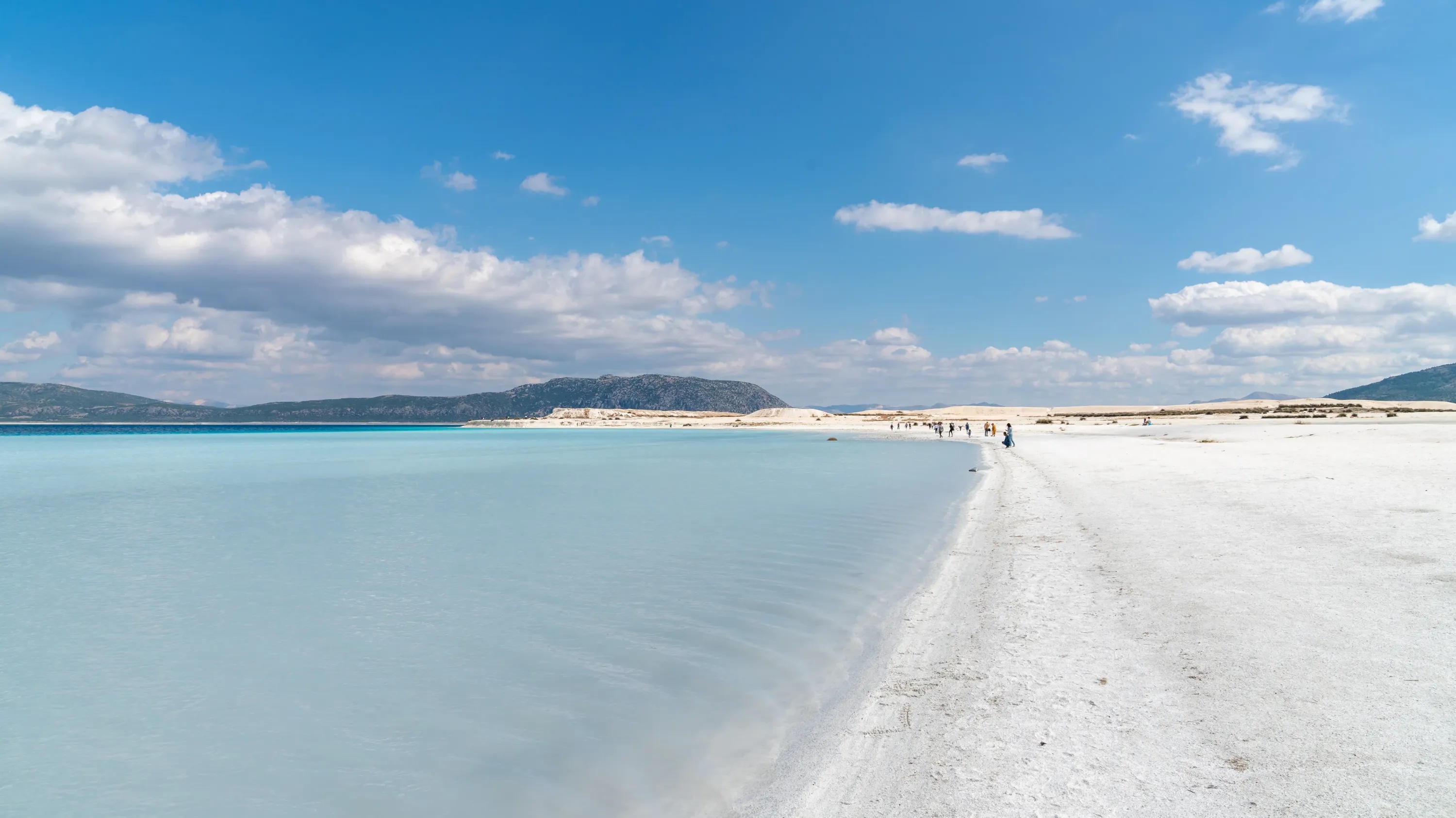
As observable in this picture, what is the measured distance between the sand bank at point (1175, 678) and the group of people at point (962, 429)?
3909cm

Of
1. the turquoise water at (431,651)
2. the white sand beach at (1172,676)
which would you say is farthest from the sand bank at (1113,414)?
the turquoise water at (431,651)

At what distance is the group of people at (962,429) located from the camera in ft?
173

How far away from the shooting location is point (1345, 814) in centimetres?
396

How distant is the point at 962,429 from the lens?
110m

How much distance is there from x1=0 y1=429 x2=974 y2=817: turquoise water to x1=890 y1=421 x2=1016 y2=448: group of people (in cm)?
3321

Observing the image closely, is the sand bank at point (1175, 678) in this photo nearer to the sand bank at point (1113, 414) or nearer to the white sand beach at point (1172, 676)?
the white sand beach at point (1172, 676)

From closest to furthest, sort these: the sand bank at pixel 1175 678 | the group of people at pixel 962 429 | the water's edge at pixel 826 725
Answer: the sand bank at pixel 1175 678, the water's edge at pixel 826 725, the group of people at pixel 962 429

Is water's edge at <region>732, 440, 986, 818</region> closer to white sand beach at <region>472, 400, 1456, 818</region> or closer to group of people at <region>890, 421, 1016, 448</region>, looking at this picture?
white sand beach at <region>472, 400, 1456, 818</region>

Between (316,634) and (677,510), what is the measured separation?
12.6m

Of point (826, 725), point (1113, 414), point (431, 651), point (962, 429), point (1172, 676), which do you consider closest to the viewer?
point (826, 725)

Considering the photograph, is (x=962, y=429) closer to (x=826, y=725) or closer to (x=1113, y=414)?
(x=1113, y=414)

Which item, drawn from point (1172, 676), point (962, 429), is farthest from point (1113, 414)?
point (1172, 676)

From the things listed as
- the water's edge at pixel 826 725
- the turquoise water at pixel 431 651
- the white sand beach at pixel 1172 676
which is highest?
the white sand beach at pixel 1172 676

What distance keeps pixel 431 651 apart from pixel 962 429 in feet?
359
